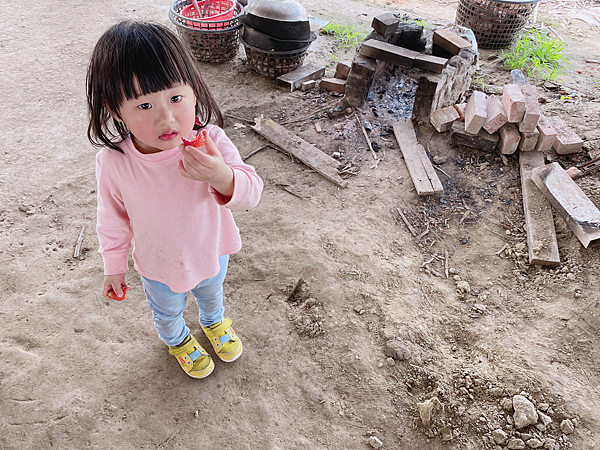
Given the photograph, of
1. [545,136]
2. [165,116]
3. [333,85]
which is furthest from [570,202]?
[165,116]

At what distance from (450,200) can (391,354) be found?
1.55 meters

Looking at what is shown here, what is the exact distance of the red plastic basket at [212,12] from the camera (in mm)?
4906

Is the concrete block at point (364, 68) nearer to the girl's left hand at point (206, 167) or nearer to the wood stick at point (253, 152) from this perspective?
the wood stick at point (253, 152)

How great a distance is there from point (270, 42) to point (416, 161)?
215 centimetres

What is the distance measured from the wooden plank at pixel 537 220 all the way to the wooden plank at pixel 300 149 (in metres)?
1.35

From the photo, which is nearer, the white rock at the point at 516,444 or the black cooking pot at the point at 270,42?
the white rock at the point at 516,444

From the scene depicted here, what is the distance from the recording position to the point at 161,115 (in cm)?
131

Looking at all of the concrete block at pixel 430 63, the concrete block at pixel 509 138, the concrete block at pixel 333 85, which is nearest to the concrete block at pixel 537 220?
the concrete block at pixel 509 138

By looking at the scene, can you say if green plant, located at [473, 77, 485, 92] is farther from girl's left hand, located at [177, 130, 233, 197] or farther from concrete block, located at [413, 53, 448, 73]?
girl's left hand, located at [177, 130, 233, 197]

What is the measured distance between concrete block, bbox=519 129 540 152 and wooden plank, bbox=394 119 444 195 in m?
0.76

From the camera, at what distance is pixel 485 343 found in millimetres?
2344

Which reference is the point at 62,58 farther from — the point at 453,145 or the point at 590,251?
the point at 590,251

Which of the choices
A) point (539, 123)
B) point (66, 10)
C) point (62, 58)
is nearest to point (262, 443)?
point (539, 123)

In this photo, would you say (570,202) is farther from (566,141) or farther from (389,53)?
(389,53)
